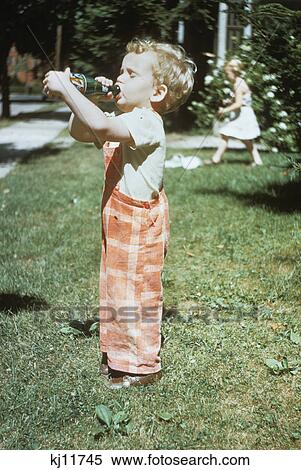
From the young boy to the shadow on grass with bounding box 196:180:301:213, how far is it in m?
2.93

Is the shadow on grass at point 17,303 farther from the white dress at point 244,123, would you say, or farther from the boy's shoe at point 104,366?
the white dress at point 244,123

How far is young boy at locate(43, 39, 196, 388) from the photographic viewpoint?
2.26m

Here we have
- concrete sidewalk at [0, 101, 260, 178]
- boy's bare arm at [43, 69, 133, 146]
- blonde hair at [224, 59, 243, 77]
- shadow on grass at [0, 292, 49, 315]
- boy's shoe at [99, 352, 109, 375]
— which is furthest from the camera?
concrete sidewalk at [0, 101, 260, 178]

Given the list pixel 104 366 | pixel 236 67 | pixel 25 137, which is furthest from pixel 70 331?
pixel 25 137

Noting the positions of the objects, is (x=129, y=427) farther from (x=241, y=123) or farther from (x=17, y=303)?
(x=241, y=123)

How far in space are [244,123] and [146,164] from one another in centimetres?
572

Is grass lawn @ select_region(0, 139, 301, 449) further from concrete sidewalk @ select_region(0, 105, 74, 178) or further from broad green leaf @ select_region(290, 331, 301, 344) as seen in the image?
concrete sidewalk @ select_region(0, 105, 74, 178)

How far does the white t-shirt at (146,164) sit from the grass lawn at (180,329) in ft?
2.82

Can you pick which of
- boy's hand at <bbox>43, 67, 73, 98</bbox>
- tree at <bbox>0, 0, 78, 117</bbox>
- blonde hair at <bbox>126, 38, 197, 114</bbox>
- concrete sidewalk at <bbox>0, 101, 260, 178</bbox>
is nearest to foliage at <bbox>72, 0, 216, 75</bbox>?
tree at <bbox>0, 0, 78, 117</bbox>

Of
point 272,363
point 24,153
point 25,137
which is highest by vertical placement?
point 272,363

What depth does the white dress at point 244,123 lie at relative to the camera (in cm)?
Answer: 765

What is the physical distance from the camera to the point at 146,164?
228 centimetres

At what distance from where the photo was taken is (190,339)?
2.97 meters
